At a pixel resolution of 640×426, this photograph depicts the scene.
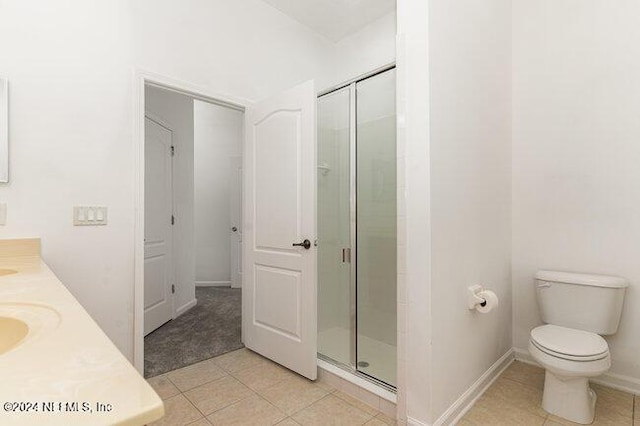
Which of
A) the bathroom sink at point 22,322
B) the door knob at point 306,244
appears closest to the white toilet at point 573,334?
the door knob at point 306,244

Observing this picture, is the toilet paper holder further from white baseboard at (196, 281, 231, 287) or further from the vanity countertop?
white baseboard at (196, 281, 231, 287)

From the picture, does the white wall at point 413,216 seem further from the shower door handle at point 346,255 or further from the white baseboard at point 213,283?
the white baseboard at point 213,283

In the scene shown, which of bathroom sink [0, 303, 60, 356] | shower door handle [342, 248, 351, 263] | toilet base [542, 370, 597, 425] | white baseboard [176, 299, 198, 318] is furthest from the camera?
white baseboard [176, 299, 198, 318]

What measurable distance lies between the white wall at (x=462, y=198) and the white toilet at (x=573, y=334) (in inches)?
11.9

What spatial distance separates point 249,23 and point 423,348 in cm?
268

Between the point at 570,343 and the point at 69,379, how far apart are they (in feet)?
7.25

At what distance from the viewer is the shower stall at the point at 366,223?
2414 millimetres

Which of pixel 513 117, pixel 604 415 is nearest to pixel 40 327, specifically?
pixel 604 415

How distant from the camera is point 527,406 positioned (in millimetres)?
1864

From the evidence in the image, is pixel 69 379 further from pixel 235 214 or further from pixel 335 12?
pixel 235 214

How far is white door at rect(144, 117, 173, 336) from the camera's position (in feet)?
10.3

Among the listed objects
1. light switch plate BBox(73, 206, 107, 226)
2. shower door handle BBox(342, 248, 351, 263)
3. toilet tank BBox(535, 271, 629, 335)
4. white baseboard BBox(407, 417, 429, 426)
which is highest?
light switch plate BBox(73, 206, 107, 226)

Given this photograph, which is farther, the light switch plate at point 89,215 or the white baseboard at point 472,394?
the light switch plate at point 89,215

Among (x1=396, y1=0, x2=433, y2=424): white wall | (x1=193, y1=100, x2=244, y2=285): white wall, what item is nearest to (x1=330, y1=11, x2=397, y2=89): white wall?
(x1=396, y1=0, x2=433, y2=424): white wall
